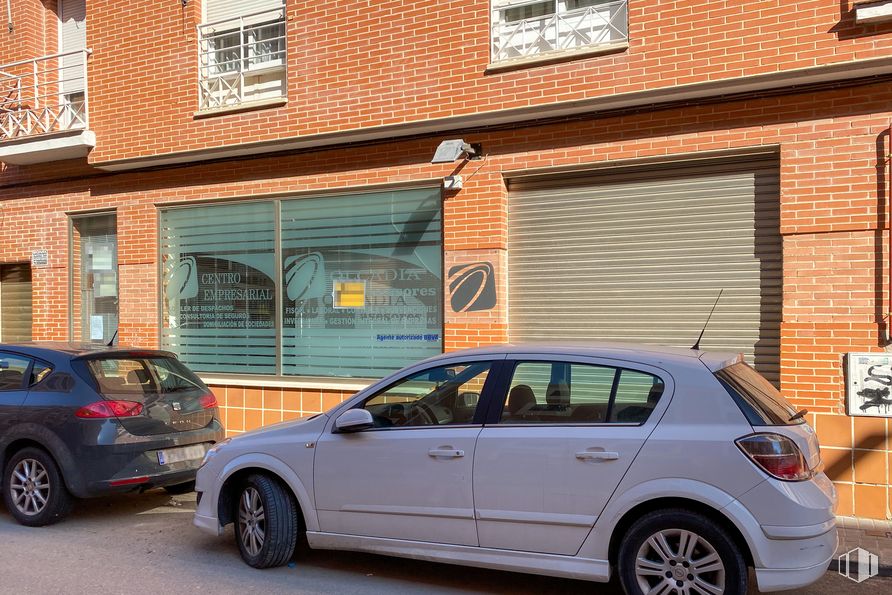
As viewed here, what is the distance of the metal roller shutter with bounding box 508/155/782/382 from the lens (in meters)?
7.76

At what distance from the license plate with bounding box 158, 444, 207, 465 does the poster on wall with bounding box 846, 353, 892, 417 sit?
5.62m

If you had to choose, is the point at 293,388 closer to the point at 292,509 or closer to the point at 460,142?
the point at 460,142

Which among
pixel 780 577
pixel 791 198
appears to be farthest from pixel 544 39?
pixel 780 577

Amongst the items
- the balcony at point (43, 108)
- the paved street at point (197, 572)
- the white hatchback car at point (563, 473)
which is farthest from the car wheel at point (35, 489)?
the balcony at point (43, 108)

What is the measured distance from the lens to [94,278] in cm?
1195

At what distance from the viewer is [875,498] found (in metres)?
6.94

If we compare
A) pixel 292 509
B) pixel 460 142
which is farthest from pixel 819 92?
pixel 292 509

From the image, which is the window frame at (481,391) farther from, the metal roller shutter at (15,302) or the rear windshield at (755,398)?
the metal roller shutter at (15,302)

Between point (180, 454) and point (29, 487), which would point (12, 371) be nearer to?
point (29, 487)

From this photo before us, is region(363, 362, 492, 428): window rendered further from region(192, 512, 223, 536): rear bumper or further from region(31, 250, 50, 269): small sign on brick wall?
region(31, 250, 50, 269): small sign on brick wall

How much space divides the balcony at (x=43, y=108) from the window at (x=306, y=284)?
1978 millimetres

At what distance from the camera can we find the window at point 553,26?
839 centimetres

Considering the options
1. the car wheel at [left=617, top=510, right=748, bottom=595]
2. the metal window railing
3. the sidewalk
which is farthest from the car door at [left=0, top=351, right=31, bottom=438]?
the sidewalk

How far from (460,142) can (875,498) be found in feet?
17.2
